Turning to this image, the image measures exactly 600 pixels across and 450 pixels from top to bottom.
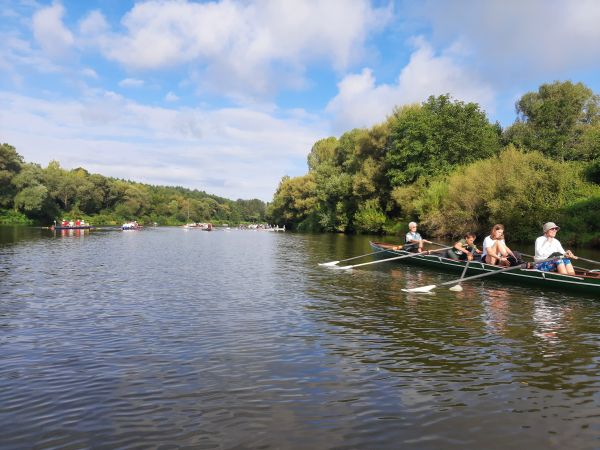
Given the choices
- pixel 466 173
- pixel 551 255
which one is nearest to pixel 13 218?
pixel 466 173

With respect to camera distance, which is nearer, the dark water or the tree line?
the dark water

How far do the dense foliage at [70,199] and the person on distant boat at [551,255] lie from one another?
286ft

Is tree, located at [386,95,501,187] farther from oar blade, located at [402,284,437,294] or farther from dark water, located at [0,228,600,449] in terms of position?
dark water, located at [0,228,600,449]

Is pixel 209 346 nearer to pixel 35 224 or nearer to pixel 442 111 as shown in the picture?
pixel 442 111

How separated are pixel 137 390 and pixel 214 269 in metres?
14.8

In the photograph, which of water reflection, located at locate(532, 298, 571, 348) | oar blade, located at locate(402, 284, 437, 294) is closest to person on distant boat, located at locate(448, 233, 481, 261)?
oar blade, located at locate(402, 284, 437, 294)

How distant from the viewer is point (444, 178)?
166 ft

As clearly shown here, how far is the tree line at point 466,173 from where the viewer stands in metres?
36.0

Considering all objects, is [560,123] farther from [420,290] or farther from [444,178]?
[420,290]

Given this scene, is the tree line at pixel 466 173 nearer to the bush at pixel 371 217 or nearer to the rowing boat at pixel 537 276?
the bush at pixel 371 217

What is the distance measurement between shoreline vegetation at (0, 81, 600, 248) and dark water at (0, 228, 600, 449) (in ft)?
79.8

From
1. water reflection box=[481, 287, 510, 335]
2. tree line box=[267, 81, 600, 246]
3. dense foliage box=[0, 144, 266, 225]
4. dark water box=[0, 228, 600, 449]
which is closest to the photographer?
dark water box=[0, 228, 600, 449]

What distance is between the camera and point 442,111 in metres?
55.9

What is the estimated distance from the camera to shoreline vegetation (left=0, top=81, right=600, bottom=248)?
3619 cm
